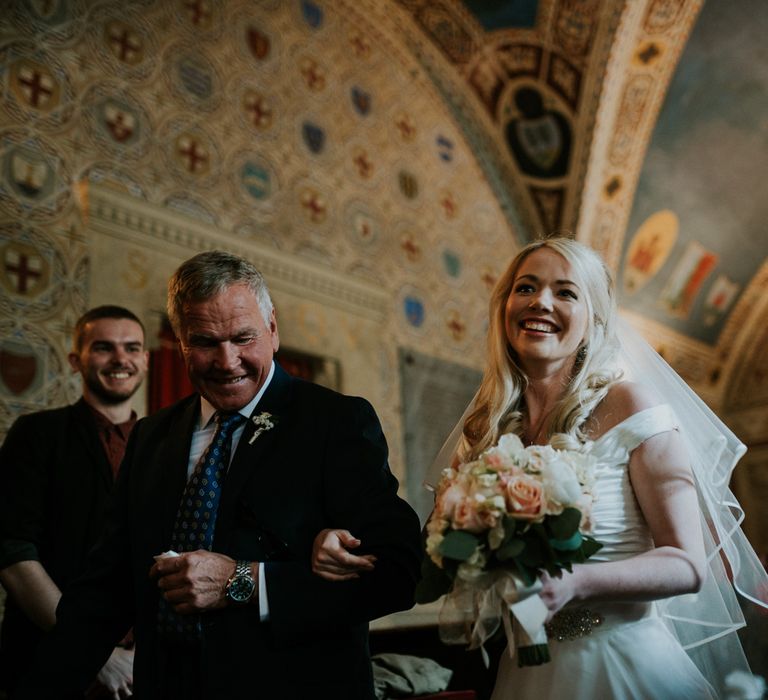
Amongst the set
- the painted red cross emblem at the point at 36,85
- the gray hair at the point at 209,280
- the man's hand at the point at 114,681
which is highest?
the painted red cross emblem at the point at 36,85

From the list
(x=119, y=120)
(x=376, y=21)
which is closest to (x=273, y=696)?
(x=119, y=120)

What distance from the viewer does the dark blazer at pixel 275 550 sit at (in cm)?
214

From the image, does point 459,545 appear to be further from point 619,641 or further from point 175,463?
point 175,463

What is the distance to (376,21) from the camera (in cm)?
988

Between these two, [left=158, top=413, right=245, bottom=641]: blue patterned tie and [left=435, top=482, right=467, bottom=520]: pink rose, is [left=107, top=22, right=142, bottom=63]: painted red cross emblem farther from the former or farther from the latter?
[left=435, top=482, right=467, bottom=520]: pink rose

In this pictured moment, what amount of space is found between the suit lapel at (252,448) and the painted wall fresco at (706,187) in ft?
30.3

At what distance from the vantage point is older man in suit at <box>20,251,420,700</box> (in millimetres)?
2139

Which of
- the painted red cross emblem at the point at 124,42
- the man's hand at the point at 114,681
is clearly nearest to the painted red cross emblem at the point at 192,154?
the painted red cross emblem at the point at 124,42

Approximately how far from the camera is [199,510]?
2357 millimetres

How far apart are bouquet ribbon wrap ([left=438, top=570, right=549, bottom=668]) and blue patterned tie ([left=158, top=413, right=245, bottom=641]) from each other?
28.3 inches

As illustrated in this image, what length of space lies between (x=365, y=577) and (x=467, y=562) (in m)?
0.38

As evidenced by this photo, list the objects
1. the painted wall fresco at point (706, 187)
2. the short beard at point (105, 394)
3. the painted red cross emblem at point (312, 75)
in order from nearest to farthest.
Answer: the short beard at point (105, 394) < the painted red cross emblem at point (312, 75) < the painted wall fresco at point (706, 187)

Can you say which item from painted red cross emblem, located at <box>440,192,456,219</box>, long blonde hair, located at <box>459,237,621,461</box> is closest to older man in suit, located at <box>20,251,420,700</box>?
long blonde hair, located at <box>459,237,621,461</box>

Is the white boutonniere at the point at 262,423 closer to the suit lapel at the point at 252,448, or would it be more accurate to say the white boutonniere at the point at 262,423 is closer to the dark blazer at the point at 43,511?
the suit lapel at the point at 252,448
